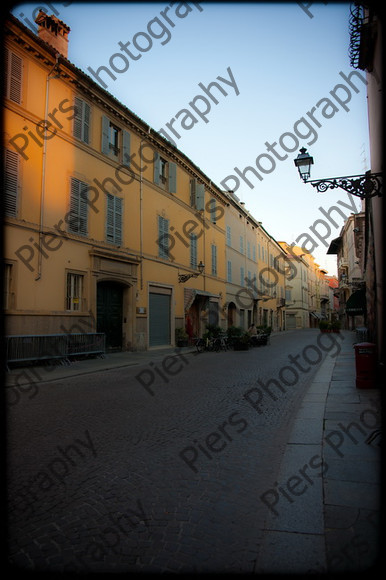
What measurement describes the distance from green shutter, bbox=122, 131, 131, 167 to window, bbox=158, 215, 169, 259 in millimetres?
3327

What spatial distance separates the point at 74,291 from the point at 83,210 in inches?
122

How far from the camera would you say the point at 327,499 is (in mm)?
3037

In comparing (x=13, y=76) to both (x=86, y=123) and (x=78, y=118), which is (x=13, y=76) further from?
(x=86, y=123)

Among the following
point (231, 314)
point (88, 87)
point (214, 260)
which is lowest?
point (231, 314)

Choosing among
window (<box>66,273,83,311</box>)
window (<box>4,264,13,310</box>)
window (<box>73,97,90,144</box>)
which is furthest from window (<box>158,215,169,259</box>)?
window (<box>4,264,13,310</box>)

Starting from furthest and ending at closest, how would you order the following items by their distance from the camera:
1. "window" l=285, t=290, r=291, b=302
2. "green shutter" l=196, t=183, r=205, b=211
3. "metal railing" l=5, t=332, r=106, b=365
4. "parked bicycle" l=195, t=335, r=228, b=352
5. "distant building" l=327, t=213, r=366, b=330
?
"window" l=285, t=290, r=291, b=302 < "green shutter" l=196, t=183, r=205, b=211 < "distant building" l=327, t=213, r=366, b=330 < "parked bicycle" l=195, t=335, r=228, b=352 < "metal railing" l=5, t=332, r=106, b=365

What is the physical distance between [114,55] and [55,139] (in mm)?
3510

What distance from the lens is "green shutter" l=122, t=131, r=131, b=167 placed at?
17.1 m

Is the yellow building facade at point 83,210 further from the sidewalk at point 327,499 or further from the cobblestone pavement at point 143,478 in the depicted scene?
the sidewalk at point 327,499

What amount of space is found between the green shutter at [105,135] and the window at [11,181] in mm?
4560

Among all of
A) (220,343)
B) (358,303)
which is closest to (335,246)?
(358,303)

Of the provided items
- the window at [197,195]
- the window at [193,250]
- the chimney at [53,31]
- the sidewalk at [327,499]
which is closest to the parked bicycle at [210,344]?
the window at [193,250]

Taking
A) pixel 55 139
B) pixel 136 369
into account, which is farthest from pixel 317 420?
pixel 55 139

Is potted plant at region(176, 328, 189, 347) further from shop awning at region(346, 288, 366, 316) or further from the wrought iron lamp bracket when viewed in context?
the wrought iron lamp bracket
